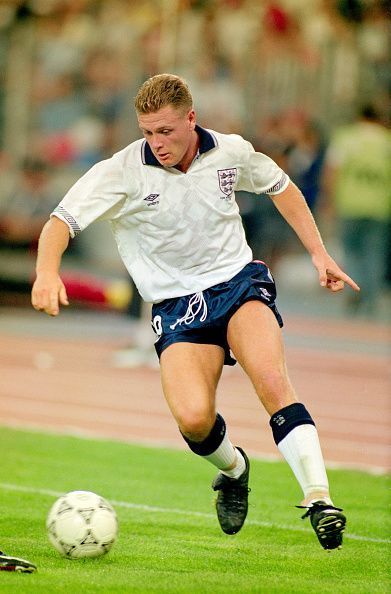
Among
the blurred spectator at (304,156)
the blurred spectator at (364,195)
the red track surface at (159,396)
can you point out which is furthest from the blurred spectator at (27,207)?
the blurred spectator at (364,195)

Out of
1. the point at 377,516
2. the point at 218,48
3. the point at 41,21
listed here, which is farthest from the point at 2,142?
the point at 377,516

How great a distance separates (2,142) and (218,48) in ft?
13.9

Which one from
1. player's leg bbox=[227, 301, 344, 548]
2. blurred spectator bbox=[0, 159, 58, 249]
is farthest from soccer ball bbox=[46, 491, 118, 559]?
blurred spectator bbox=[0, 159, 58, 249]

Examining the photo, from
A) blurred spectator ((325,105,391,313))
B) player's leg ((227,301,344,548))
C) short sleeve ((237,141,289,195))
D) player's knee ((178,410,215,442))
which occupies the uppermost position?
short sleeve ((237,141,289,195))

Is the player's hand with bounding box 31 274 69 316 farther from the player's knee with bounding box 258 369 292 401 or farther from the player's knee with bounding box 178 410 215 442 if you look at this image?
the player's knee with bounding box 258 369 292 401

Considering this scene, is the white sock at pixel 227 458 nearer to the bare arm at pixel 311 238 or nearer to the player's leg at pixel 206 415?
the player's leg at pixel 206 415

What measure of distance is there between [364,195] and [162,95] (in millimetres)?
11917

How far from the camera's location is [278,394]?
621 cm

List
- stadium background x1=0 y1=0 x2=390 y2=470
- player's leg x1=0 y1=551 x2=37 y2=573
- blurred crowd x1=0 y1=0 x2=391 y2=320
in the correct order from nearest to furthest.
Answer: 1. player's leg x1=0 y1=551 x2=37 y2=573
2. stadium background x1=0 y1=0 x2=390 y2=470
3. blurred crowd x1=0 y1=0 x2=391 y2=320

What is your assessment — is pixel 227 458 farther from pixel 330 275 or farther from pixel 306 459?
pixel 330 275

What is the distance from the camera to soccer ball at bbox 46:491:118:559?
6.05m

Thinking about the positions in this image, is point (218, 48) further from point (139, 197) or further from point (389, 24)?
point (139, 197)

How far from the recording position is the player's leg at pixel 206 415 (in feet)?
20.9

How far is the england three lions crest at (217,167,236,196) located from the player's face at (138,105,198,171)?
28 centimetres
